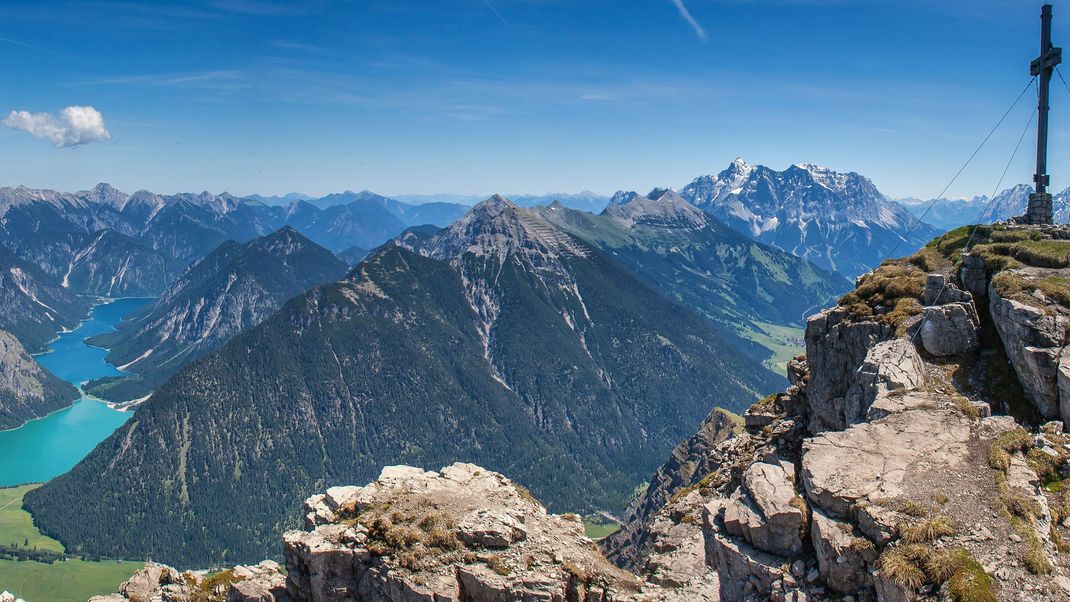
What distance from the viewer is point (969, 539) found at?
23.9 m

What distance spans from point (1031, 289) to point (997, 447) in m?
13.6

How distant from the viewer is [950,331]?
126ft

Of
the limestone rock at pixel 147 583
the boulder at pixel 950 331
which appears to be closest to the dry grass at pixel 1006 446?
the boulder at pixel 950 331

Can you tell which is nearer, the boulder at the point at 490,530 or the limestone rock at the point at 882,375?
the boulder at the point at 490,530

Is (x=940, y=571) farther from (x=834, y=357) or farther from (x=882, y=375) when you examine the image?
(x=834, y=357)

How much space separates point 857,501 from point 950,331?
57.4 ft

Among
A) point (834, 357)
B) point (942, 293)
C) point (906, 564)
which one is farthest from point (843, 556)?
point (942, 293)

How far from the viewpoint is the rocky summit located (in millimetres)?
24250

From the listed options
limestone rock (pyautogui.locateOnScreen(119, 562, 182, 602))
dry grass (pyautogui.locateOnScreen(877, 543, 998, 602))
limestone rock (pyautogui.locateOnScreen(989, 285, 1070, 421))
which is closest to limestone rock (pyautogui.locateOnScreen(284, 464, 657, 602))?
limestone rock (pyautogui.locateOnScreen(119, 562, 182, 602))

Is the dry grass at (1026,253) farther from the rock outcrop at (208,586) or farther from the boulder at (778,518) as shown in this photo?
the rock outcrop at (208,586)

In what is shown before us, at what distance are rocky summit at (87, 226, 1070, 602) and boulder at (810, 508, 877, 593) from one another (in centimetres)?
7

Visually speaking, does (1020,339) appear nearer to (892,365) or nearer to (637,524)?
(892,365)

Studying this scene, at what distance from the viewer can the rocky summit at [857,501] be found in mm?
24250

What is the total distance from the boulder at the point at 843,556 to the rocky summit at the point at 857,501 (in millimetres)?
67
